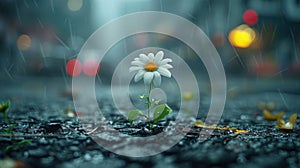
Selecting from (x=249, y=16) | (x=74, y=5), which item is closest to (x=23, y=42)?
(x=74, y=5)

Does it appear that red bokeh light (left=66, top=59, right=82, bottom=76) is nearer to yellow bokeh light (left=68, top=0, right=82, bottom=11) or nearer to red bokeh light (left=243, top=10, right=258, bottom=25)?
yellow bokeh light (left=68, top=0, right=82, bottom=11)

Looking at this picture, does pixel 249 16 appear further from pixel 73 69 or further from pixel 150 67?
pixel 150 67

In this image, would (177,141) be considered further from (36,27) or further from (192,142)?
(36,27)

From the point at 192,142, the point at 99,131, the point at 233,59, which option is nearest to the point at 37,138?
the point at 99,131

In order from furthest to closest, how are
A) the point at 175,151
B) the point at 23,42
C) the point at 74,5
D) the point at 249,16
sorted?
the point at 74,5 → the point at 249,16 → the point at 23,42 → the point at 175,151

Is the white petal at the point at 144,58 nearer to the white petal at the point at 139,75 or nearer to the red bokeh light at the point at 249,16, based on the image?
the white petal at the point at 139,75
